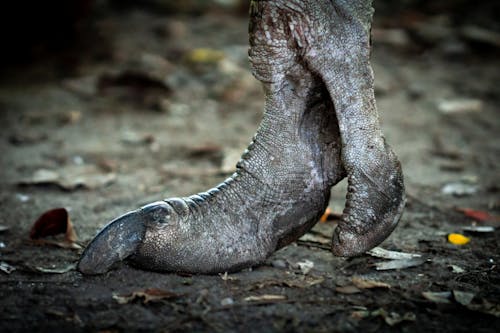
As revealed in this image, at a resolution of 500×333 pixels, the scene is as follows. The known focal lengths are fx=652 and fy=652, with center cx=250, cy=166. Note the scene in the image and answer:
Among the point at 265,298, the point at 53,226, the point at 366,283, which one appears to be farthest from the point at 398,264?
the point at 53,226

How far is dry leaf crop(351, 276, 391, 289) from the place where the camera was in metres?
2.01

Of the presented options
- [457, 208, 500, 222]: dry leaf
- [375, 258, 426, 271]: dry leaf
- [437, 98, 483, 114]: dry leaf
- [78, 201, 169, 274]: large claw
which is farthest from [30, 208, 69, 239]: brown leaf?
[437, 98, 483, 114]: dry leaf

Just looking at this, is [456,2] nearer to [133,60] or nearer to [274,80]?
[133,60]

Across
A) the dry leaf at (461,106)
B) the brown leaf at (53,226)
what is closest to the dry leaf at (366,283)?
the brown leaf at (53,226)

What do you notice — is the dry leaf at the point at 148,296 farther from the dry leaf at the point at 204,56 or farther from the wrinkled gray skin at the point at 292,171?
the dry leaf at the point at 204,56

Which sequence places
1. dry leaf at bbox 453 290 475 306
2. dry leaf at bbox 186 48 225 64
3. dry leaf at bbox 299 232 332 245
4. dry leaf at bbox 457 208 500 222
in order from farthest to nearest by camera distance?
1. dry leaf at bbox 186 48 225 64
2. dry leaf at bbox 457 208 500 222
3. dry leaf at bbox 299 232 332 245
4. dry leaf at bbox 453 290 475 306

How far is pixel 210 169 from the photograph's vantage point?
3.64 m

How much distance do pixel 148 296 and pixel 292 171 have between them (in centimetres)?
63

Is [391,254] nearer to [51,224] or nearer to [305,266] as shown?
[305,266]

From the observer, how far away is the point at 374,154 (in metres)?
2.07

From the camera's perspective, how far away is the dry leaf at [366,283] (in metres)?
2.01

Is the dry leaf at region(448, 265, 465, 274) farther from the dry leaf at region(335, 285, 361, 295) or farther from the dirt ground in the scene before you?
the dry leaf at region(335, 285, 361, 295)

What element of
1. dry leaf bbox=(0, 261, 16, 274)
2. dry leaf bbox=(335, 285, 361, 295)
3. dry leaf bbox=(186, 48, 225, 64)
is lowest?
dry leaf bbox=(0, 261, 16, 274)

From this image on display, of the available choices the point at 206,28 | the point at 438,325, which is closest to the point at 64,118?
the point at 206,28
